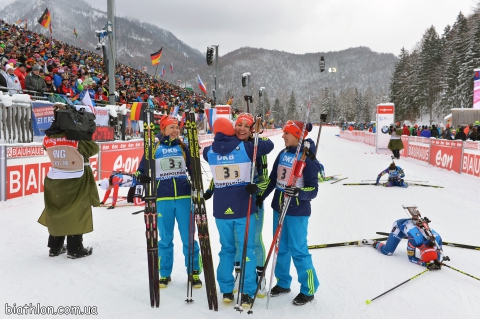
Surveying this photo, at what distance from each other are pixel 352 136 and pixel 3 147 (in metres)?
41.3

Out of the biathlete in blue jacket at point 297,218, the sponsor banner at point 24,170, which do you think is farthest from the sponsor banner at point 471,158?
the sponsor banner at point 24,170

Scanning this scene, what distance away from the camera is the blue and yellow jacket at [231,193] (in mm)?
3645

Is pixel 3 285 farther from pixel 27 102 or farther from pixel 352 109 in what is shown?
pixel 352 109

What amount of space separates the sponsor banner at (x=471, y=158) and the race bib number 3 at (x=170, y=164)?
13179 millimetres

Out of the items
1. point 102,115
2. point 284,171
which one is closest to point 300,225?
point 284,171

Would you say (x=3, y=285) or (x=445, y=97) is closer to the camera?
(x=3, y=285)

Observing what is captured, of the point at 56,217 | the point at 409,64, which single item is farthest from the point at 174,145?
the point at 409,64

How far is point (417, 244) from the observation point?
196 inches

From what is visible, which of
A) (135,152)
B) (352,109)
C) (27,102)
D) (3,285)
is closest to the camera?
(3,285)

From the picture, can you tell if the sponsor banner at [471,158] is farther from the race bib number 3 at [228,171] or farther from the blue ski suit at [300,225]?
the race bib number 3 at [228,171]

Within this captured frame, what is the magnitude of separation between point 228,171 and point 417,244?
3.16 meters

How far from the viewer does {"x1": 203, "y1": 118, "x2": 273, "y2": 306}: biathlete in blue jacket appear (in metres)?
3.65

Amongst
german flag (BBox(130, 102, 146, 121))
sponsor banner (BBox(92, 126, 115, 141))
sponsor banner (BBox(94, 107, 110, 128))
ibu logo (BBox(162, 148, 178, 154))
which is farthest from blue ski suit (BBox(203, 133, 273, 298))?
sponsor banner (BBox(94, 107, 110, 128))

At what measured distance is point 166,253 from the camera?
13.5ft
